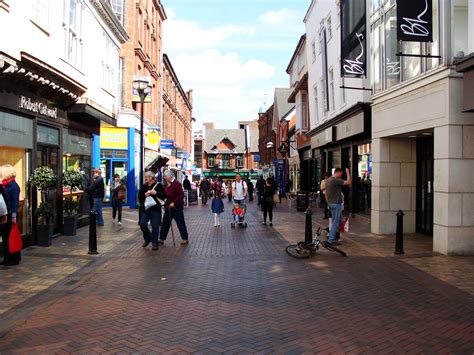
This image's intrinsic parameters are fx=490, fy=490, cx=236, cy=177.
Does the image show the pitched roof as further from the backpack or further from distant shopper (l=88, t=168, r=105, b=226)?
the backpack

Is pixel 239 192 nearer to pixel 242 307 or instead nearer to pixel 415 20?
pixel 415 20

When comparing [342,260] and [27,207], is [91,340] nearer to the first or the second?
[342,260]

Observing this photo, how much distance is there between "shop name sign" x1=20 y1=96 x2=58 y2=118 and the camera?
10.0 m

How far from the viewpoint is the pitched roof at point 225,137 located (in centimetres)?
8975

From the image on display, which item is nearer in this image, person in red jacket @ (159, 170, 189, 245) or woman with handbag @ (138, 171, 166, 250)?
woman with handbag @ (138, 171, 166, 250)

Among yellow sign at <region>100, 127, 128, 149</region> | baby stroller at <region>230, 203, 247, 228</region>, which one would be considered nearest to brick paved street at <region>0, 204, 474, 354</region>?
baby stroller at <region>230, 203, 247, 228</region>

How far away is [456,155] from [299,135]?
23.8 m

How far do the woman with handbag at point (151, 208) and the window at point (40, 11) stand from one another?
13.4 ft

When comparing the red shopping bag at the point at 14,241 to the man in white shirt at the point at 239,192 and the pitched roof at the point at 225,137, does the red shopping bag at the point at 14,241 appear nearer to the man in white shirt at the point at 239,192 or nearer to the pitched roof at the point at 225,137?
the man in white shirt at the point at 239,192

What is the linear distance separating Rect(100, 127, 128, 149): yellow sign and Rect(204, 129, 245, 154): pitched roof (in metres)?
64.9

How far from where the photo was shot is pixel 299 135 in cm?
3322

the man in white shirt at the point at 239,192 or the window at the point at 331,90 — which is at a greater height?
the window at the point at 331,90

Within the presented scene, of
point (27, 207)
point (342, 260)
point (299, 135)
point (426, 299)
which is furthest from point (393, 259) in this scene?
point (299, 135)

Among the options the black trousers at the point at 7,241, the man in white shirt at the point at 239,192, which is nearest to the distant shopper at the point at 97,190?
the man in white shirt at the point at 239,192
